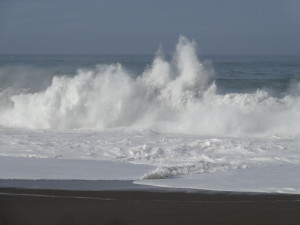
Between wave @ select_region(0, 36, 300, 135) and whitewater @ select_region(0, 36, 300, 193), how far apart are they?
3 centimetres

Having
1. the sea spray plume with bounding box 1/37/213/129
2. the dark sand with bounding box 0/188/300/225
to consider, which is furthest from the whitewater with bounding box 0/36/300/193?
the dark sand with bounding box 0/188/300/225

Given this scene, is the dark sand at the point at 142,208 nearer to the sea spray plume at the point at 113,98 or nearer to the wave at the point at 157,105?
the wave at the point at 157,105

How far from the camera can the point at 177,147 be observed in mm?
12453

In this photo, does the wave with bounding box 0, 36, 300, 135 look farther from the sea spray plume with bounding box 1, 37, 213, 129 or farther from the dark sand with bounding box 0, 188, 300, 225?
the dark sand with bounding box 0, 188, 300, 225

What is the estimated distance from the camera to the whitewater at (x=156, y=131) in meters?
9.88

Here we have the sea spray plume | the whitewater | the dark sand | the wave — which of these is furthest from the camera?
the sea spray plume

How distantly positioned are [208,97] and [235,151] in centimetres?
657

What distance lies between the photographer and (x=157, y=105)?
1853 cm

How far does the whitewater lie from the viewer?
32.4ft

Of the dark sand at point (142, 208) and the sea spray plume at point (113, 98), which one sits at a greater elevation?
the sea spray plume at point (113, 98)

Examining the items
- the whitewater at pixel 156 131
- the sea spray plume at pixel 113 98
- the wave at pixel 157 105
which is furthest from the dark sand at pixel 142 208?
the sea spray plume at pixel 113 98

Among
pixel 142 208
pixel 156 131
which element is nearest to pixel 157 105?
pixel 156 131

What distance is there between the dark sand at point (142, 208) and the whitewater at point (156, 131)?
75 centimetres

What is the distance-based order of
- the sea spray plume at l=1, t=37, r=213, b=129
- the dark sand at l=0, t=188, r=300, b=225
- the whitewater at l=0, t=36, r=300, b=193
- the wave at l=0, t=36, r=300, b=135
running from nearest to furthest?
the dark sand at l=0, t=188, r=300, b=225 < the whitewater at l=0, t=36, r=300, b=193 < the wave at l=0, t=36, r=300, b=135 < the sea spray plume at l=1, t=37, r=213, b=129
